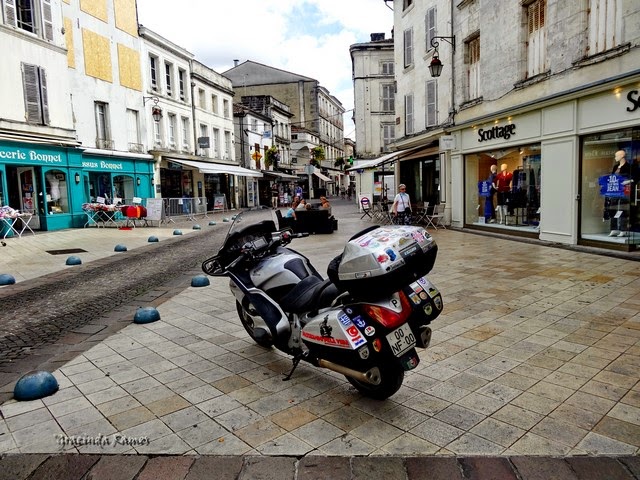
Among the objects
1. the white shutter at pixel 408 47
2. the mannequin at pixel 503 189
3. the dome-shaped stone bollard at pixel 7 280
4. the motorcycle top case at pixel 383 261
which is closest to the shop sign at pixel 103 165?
the dome-shaped stone bollard at pixel 7 280

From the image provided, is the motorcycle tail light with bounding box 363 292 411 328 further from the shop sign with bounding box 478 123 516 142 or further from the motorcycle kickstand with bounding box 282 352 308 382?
the shop sign with bounding box 478 123 516 142

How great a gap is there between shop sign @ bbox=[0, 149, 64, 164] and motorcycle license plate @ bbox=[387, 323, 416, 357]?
16299 mm

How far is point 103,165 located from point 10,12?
679 cm

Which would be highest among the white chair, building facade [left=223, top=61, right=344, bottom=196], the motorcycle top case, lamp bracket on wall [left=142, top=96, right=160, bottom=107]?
building facade [left=223, top=61, right=344, bottom=196]

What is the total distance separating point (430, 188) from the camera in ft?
60.4

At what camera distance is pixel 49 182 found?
680 inches

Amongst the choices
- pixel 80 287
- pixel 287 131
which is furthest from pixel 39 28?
pixel 287 131

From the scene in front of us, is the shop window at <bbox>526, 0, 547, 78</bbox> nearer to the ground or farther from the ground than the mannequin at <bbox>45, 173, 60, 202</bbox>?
farther from the ground

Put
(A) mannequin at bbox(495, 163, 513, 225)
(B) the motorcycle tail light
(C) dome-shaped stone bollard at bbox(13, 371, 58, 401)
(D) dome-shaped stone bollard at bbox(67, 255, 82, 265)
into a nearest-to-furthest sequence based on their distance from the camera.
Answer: (B) the motorcycle tail light → (C) dome-shaped stone bollard at bbox(13, 371, 58, 401) → (D) dome-shaped stone bollard at bbox(67, 255, 82, 265) → (A) mannequin at bbox(495, 163, 513, 225)

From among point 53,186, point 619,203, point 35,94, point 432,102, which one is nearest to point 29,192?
point 53,186

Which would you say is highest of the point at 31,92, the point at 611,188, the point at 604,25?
the point at 31,92

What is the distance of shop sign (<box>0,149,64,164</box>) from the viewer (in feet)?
49.4

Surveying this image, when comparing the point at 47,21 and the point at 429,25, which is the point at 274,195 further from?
the point at 429,25

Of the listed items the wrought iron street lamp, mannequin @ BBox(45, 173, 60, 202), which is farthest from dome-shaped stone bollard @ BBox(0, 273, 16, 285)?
the wrought iron street lamp
